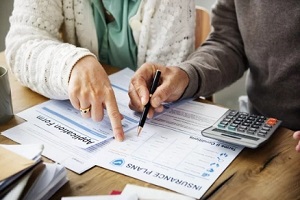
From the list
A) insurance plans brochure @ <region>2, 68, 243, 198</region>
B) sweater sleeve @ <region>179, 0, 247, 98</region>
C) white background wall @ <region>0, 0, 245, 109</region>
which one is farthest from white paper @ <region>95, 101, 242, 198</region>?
white background wall @ <region>0, 0, 245, 109</region>

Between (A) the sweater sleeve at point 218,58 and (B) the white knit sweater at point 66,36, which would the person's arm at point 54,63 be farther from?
(A) the sweater sleeve at point 218,58

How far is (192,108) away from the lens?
0.88m

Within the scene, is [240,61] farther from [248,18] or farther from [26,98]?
[26,98]

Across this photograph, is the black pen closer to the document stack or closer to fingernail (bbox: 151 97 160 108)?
fingernail (bbox: 151 97 160 108)

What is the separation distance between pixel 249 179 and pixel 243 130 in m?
0.12

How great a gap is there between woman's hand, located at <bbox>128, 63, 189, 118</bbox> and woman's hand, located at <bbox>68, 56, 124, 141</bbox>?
0.06 m

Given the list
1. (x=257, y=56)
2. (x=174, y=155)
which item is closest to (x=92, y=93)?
(x=174, y=155)

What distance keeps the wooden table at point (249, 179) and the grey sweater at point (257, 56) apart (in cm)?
26

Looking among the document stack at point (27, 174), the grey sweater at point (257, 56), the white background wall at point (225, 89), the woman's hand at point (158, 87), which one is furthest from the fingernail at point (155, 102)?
the white background wall at point (225, 89)

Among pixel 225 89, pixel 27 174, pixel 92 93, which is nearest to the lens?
pixel 27 174

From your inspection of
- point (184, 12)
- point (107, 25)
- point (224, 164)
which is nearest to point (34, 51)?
point (107, 25)

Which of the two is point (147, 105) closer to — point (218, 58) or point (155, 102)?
point (155, 102)

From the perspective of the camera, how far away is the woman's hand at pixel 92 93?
0.80 m

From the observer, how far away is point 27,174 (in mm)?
577
